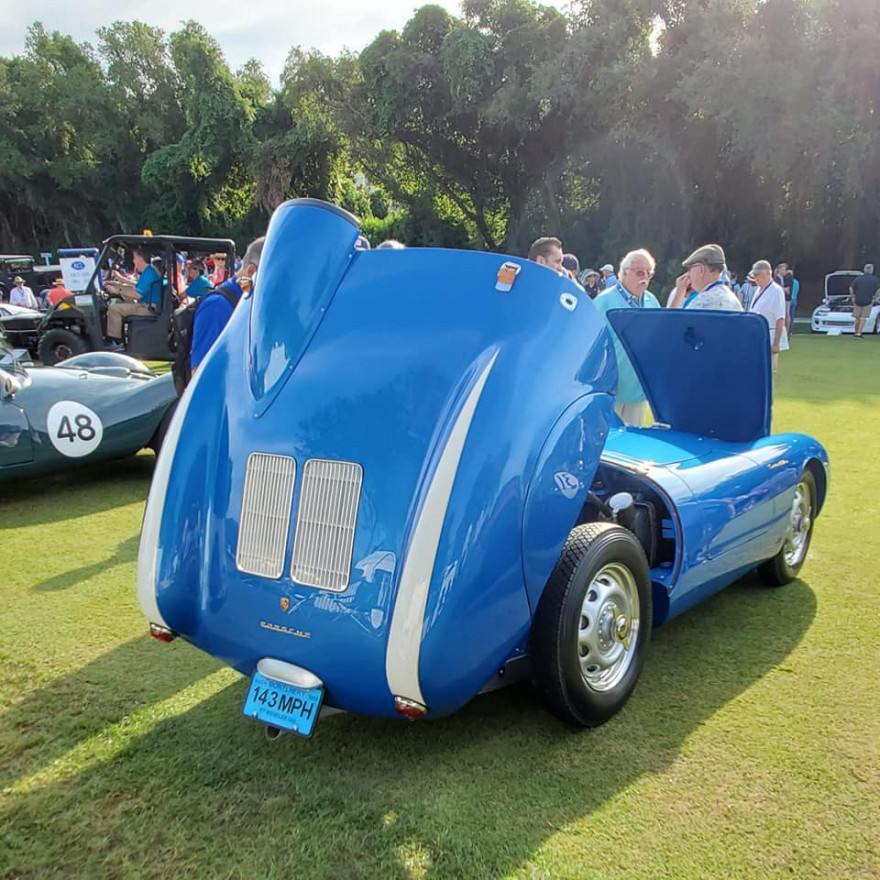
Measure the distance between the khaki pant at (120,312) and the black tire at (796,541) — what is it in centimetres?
972

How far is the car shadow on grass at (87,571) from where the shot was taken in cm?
412

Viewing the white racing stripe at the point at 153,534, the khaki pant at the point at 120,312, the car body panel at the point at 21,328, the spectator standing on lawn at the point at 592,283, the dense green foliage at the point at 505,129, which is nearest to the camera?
the white racing stripe at the point at 153,534

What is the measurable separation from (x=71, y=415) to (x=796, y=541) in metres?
5.13

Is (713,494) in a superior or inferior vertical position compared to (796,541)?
superior

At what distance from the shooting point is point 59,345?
39.1ft

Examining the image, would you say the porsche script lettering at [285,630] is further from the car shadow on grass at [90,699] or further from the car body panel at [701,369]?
the car body panel at [701,369]

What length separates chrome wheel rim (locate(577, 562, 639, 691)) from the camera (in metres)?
2.68

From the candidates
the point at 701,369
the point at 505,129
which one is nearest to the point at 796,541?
the point at 701,369

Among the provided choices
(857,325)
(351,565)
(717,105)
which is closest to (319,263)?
(351,565)

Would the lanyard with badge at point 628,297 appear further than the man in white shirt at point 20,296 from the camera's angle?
No

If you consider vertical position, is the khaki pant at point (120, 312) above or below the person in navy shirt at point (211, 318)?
below

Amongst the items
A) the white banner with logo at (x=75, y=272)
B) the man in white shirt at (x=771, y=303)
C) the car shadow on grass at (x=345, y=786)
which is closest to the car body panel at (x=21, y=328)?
the white banner with logo at (x=75, y=272)

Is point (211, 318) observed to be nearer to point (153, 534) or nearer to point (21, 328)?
point (153, 534)

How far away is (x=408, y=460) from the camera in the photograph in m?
2.33
